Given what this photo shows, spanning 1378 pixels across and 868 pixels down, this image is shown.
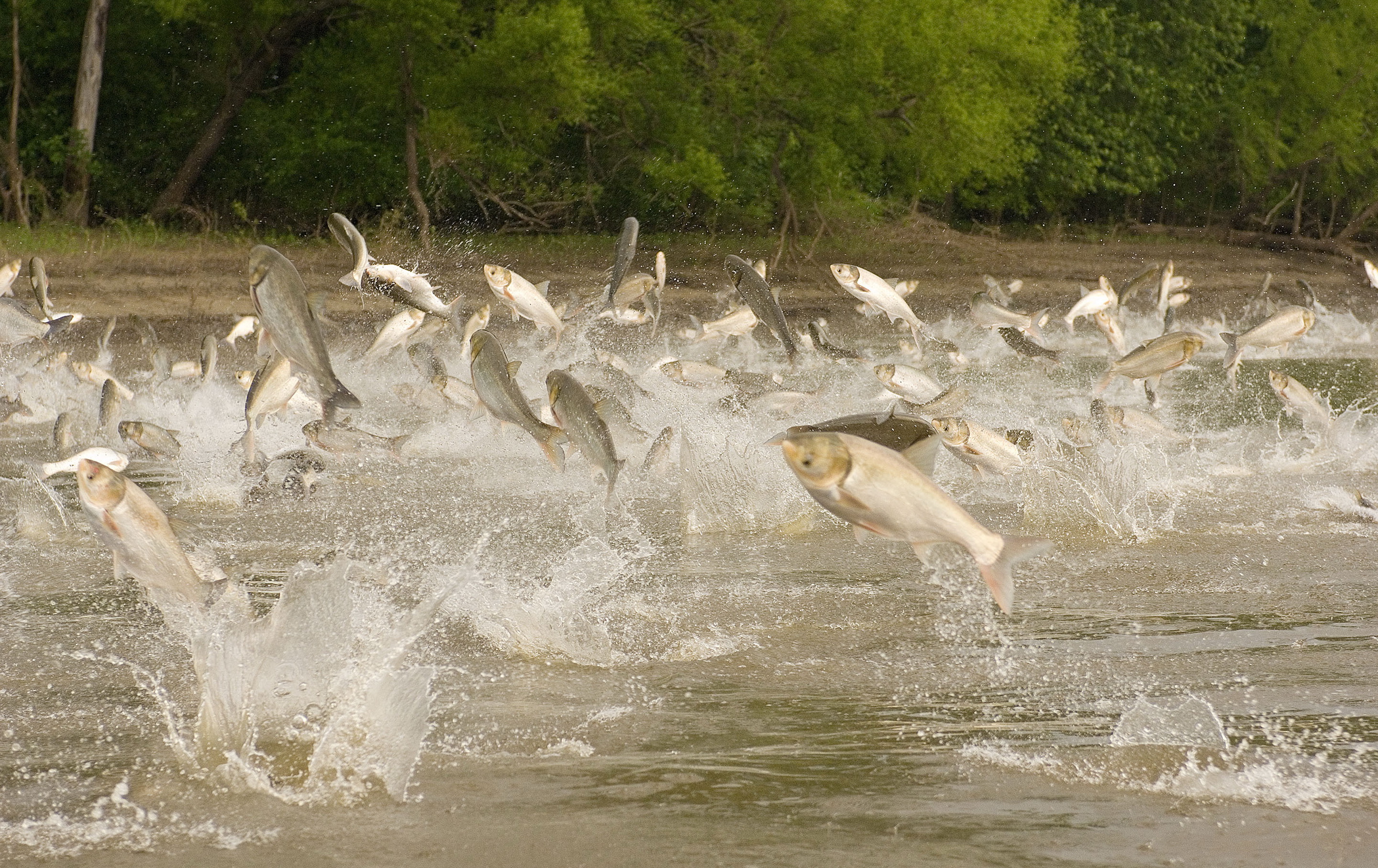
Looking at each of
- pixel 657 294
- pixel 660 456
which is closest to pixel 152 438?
pixel 660 456

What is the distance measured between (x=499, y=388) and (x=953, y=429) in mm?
2191

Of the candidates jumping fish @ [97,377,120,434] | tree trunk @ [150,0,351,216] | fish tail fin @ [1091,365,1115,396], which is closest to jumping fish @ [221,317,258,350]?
jumping fish @ [97,377,120,434]

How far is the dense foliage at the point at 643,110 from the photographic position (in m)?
21.9

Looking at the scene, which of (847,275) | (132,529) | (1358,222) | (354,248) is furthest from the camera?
(1358,222)

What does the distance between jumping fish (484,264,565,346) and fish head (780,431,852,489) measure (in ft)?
12.8

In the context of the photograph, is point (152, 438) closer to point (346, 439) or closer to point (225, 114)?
point (346, 439)

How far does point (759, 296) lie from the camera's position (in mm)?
7500

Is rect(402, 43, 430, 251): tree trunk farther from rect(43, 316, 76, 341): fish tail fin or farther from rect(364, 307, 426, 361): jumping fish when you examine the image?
rect(364, 307, 426, 361): jumping fish

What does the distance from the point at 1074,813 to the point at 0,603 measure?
443 centimetres

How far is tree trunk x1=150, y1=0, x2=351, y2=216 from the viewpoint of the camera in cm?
2466

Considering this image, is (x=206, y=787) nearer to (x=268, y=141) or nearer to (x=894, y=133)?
(x=894, y=133)

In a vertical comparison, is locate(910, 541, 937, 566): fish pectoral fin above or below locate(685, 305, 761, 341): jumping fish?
above

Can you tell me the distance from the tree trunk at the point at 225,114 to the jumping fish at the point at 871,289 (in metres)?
18.0

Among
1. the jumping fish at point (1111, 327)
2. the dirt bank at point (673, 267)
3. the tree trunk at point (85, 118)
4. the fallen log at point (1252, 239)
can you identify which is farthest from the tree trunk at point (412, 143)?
the fallen log at point (1252, 239)
